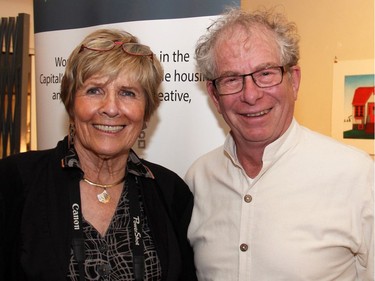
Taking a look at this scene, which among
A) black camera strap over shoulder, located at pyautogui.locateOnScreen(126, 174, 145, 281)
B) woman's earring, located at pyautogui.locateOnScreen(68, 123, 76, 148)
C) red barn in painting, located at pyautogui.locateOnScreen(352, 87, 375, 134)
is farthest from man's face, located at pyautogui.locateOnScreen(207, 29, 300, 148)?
red barn in painting, located at pyautogui.locateOnScreen(352, 87, 375, 134)

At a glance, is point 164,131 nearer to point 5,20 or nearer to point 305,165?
point 305,165

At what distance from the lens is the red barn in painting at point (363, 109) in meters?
3.82

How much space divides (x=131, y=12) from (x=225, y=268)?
1370 millimetres

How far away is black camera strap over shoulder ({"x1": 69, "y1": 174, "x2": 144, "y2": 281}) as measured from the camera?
169 cm

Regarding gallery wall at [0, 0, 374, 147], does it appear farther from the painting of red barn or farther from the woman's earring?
the woman's earring

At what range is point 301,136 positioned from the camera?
190 centimetres

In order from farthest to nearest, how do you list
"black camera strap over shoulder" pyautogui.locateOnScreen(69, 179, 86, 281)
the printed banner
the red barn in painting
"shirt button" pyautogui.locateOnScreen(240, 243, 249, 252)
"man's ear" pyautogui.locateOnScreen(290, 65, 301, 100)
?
the red barn in painting, the printed banner, "man's ear" pyautogui.locateOnScreen(290, 65, 301, 100), "shirt button" pyautogui.locateOnScreen(240, 243, 249, 252), "black camera strap over shoulder" pyautogui.locateOnScreen(69, 179, 86, 281)

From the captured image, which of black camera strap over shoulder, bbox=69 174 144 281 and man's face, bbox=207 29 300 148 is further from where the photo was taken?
man's face, bbox=207 29 300 148

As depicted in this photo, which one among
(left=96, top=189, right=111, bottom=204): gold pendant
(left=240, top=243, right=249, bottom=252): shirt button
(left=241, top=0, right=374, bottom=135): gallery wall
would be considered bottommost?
(left=240, top=243, right=249, bottom=252): shirt button

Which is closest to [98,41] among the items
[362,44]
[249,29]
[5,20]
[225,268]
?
[249,29]

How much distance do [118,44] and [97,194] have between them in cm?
60

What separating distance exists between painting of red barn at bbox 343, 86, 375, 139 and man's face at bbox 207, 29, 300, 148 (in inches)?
85.9

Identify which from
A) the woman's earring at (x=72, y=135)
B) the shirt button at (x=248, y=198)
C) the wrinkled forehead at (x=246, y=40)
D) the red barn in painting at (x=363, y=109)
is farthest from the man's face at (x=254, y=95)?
the red barn in painting at (x=363, y=109)

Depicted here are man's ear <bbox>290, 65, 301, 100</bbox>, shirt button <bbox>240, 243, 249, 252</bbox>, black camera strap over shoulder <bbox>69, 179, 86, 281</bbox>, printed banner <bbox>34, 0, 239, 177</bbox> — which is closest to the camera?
black camera strap over shoulder <bbox>69, 179, 86, 281</bbox>
